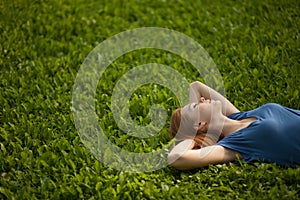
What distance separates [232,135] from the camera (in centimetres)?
364

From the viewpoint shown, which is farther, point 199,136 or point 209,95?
point 209,95

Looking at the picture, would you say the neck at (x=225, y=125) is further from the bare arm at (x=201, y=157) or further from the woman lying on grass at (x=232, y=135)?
the bare arm at (x=201, y=157)

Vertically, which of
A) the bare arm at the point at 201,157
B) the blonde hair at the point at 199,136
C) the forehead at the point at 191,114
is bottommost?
the bare arm at the point at 201,157

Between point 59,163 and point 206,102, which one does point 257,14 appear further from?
point 59,163

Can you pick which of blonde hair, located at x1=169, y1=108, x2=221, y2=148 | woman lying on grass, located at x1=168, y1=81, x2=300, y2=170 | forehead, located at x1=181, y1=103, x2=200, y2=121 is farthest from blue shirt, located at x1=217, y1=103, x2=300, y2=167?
forehead, located at x1=181, y1=103, x2=200, y2=121

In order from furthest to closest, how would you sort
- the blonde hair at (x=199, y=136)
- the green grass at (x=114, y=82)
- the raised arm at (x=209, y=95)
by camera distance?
1. the raised arm at (x=209, y=95)
2. the blonde hair at (x=199, y=136)
3. the green grass at (x=114, y=82)

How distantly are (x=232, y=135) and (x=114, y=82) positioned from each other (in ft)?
5.36

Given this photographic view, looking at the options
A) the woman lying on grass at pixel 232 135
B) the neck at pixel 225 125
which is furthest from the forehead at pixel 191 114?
the neck at pixel 225 125

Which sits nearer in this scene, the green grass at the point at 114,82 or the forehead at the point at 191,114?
the green grass at the point at 114,82

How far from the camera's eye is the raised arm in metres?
4.07

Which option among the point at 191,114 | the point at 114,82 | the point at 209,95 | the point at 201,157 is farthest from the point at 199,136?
the point at 114,82

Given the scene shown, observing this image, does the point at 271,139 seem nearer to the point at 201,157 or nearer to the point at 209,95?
the point at 201,157

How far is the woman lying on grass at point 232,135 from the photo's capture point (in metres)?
3.48

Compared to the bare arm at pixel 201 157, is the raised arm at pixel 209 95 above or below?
above
